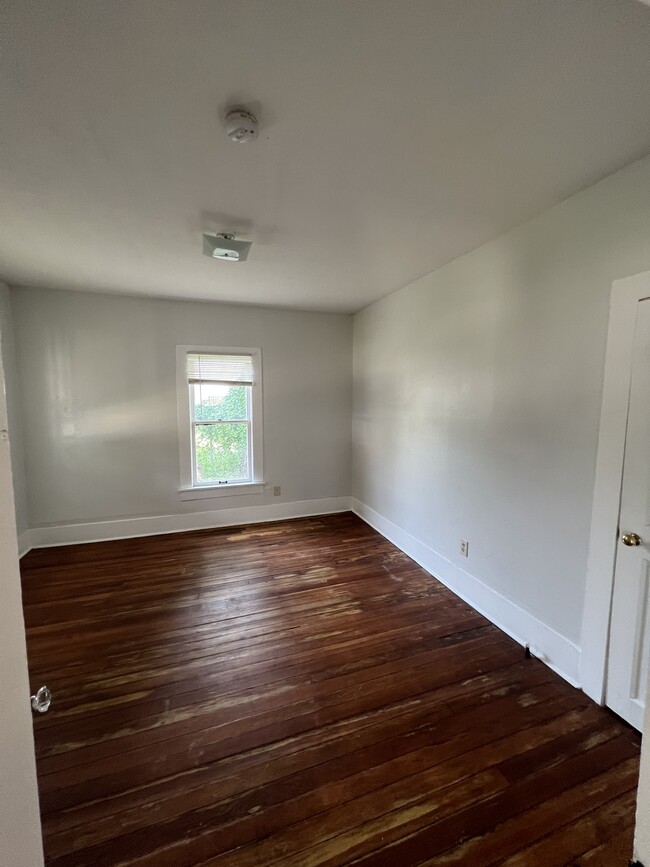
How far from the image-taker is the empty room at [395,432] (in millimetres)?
1041

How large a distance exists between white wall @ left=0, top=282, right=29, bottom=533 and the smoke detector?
300 centimetres

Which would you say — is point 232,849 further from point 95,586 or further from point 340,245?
point 340,245

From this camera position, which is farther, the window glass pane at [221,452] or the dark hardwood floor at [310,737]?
the window glass pane at [221,452]

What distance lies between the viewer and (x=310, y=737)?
1.57 metres

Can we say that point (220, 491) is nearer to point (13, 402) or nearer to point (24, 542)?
point (24, 542)

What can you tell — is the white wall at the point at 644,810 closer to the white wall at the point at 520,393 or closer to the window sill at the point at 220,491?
the white wall at the point at 520,393

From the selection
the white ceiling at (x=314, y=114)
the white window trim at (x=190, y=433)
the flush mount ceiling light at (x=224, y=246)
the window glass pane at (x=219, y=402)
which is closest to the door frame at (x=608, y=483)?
the white ceiling at (x=314, y=114)

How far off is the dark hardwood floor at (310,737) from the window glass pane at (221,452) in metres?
1.55

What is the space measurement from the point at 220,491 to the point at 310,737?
280cm

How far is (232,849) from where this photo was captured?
46.3 inches

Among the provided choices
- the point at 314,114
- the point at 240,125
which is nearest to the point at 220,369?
the point at 240,125

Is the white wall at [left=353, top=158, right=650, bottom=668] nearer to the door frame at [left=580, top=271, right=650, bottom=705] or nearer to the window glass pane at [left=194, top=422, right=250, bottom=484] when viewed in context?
the door frame at [left=580, top=271, right=650, bottom=705]

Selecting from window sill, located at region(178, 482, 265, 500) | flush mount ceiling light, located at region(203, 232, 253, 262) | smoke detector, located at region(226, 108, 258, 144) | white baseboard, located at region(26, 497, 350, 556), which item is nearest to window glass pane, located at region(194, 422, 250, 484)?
window sill, located at region(178, 482, 265, 500)

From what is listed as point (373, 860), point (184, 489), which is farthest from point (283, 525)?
point (373, 860)
